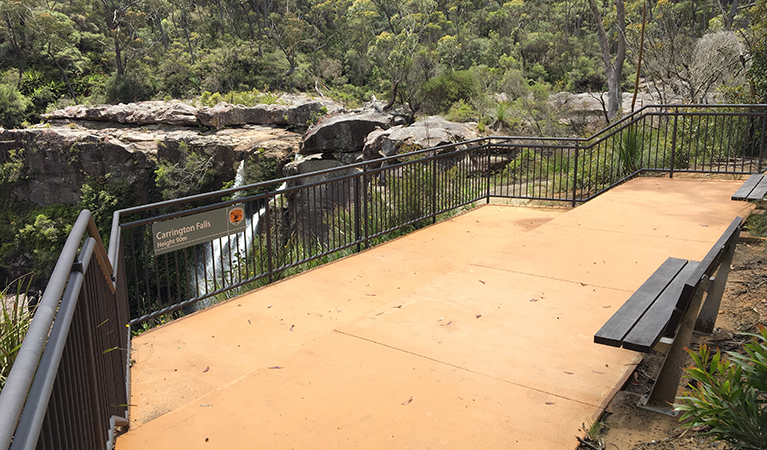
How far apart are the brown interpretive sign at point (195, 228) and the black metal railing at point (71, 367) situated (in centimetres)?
121

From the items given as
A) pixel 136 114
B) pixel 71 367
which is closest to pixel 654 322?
pixel 71 367

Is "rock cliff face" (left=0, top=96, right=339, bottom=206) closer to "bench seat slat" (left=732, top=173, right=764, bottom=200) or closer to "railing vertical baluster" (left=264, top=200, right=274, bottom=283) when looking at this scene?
"railing vertical baluster" (left=264, top=200, right=274, bottom=283)

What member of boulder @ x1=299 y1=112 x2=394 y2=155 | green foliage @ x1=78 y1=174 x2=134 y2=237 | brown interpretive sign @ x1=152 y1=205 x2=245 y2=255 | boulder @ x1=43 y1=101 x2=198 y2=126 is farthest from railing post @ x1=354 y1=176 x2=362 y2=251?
green foliage @ x1=78 y1=174 x2=134 y2=237

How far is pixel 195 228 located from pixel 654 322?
4.22m

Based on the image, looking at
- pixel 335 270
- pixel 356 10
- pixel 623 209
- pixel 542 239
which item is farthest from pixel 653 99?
pixel 356 10

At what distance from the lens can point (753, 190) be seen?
677cm

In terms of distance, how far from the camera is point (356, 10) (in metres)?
51.7

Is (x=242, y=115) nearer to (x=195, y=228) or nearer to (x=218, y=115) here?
→ (x=218, y=115)

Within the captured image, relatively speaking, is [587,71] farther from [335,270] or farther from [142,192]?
[335,270]

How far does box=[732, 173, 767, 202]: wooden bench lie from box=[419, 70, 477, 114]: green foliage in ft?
69.0

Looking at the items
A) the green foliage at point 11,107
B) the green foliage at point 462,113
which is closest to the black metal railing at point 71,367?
the green foliage at point 462,113

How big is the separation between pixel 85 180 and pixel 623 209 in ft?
102

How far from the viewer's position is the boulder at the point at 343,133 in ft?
75.9

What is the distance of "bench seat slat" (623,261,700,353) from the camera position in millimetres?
3064
